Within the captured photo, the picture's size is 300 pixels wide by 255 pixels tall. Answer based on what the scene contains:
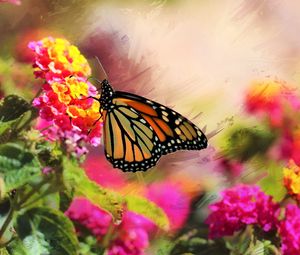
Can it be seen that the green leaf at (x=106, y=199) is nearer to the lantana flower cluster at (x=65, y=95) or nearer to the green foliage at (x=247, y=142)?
the lantana flower cluster at (x=65, y=95)

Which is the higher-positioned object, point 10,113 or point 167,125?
point 10,113

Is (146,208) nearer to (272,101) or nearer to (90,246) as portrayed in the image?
(90,246)

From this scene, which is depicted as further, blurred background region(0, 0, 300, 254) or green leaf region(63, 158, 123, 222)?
blurred background region(0, 0, 300, 254)

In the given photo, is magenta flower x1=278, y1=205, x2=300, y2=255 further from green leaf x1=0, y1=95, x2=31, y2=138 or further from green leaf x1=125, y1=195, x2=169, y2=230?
green leaf x1=0, y1=95, x2=31, y2=138

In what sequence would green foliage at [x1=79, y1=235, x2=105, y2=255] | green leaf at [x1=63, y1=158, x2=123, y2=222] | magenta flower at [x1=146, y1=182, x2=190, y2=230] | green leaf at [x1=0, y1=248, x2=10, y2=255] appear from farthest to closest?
magenta flower at [x1=146, y1=182, x2=190, y2=230] < green foliage at [x1=79, y1=235, x2=105, y2=255] < green leaf at [x1=0, y1=248, x2=10, y2=255] < green leaf at [x1=63, y1=158, x2=123, y2=222]

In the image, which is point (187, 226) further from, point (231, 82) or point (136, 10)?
point (136, 10)

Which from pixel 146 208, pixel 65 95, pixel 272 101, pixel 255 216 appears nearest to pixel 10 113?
pixel 65 95

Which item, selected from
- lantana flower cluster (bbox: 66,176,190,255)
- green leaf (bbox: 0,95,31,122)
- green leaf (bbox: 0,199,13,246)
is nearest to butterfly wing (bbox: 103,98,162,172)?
lantana flower cluster (bbox: 66,176,190,255)

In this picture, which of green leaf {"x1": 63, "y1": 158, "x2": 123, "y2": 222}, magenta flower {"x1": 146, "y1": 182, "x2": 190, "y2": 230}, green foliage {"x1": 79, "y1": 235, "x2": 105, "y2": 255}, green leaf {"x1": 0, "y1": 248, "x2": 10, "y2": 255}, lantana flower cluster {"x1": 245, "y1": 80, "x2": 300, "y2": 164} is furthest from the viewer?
lantana flower cluster {"x1": 245, "y1": 80, "x2": 300, "y2": 164}
